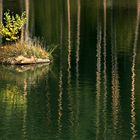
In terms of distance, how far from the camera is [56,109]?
113ft

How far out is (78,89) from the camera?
131 feet

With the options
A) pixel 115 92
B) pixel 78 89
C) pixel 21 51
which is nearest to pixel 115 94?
pixel 115 92

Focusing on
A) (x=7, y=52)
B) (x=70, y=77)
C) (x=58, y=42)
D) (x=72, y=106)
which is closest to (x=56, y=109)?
(x=72, y=106)

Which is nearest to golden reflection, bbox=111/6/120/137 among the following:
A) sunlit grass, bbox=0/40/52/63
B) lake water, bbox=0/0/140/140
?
lake water, bbox=0/0/140/140

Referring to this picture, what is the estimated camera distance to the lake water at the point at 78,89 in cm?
2995

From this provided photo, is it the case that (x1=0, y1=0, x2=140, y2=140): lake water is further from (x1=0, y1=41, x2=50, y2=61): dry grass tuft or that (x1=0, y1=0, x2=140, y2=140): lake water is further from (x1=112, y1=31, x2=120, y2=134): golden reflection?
(x1=0, y1=41, x2=50, y2=61): dry grass tuft

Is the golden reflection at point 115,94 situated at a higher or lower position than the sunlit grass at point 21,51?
lower

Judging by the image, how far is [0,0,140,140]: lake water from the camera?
98.3 ft

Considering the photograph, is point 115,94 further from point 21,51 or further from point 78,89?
point 21,51

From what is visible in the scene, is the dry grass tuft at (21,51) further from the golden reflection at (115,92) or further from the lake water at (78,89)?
the golden reflection at (115,92)

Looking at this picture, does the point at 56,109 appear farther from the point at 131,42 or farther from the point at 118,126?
the point at 131,42

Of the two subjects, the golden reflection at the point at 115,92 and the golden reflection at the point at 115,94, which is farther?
the golden reflection at the point at 115,94

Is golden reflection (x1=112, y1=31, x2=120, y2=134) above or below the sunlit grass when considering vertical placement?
below

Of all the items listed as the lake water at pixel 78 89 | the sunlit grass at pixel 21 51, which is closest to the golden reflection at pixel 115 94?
the lake water at pixel 78 89
